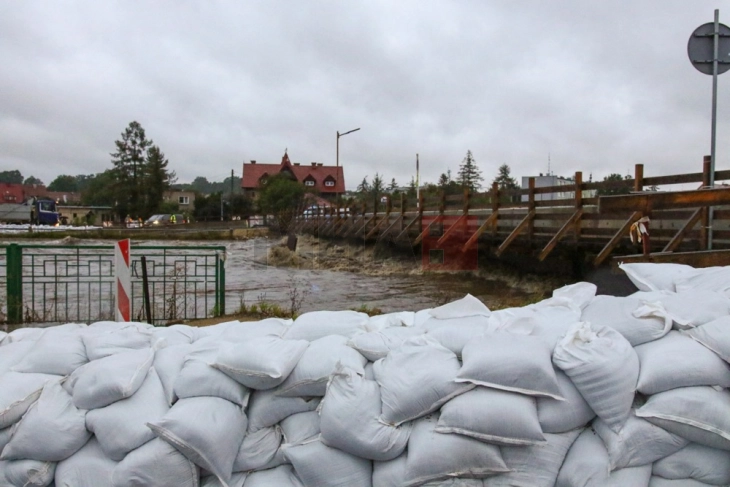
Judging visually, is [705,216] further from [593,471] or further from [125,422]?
[125,422]

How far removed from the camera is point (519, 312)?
2.24 m

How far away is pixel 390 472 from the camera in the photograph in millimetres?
1771

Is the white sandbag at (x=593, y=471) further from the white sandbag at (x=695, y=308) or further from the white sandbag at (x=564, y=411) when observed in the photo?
the white sandbag at (x=695, y=308)

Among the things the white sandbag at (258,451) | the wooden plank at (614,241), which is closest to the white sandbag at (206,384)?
the white sandbag at (258,451)

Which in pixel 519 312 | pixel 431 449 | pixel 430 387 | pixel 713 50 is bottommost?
pixel 431 449

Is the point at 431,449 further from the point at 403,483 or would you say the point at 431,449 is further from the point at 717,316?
the point at 717,316

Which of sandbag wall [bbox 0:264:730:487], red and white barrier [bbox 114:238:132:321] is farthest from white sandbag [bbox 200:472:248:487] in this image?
red and white barrier [bbox 114:238:132:321]

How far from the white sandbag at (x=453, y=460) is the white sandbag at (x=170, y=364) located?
83cm

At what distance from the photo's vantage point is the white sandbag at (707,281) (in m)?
2.21

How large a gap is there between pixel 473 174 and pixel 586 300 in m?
64.3

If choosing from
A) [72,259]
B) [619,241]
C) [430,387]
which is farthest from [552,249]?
[430,387]

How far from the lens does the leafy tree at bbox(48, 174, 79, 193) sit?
99375 mm

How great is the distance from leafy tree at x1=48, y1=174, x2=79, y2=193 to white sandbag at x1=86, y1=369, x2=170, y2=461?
357 feet

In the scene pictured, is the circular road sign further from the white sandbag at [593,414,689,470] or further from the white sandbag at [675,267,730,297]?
the white sandbag at [593,414,689,470]
